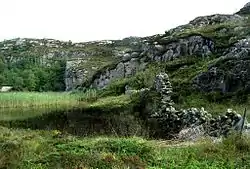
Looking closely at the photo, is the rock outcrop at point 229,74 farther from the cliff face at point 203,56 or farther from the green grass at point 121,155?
the green grass at point 121,155

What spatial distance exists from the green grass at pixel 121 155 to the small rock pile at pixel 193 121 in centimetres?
433

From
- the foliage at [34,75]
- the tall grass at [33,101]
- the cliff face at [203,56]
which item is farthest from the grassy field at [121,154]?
the foliage at [34,75]

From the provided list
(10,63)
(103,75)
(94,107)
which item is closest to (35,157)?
(94,107)

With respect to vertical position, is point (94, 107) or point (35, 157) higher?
point (35, 157)

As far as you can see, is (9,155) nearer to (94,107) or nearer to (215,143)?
(215,143)

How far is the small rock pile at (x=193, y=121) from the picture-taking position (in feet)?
72.7

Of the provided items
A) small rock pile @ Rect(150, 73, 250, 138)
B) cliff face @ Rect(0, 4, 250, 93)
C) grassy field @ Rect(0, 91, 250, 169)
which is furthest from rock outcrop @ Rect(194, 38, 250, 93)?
grassy field @ Rect(0, 91, 250, 169)

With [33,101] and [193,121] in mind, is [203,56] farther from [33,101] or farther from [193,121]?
[193,121]

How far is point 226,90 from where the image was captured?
3944 cm

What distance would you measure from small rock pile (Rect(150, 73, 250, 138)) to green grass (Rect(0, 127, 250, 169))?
433 centimetres

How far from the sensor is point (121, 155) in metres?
15.5

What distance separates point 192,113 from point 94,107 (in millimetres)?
22789

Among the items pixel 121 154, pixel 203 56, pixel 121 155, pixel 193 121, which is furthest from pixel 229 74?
pixel 121 155

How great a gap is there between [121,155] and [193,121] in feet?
36.0
